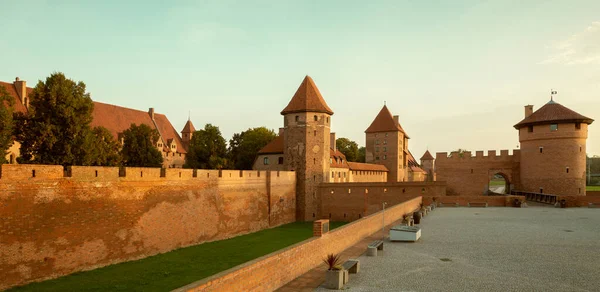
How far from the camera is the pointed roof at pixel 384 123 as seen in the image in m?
58.8

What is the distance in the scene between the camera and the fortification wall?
33.2 meters

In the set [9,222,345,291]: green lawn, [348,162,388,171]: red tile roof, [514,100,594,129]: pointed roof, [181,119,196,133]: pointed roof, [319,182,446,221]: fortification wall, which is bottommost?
[9,222,345,291]: green lawn

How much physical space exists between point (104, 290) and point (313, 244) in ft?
26.8

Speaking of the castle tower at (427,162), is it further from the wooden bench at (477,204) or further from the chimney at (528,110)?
the wooden bench at (477,204)

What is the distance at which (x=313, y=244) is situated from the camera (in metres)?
11.0

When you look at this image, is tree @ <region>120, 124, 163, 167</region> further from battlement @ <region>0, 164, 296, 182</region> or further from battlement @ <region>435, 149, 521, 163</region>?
battlement @ <region>435, 149, 521, 163</region>

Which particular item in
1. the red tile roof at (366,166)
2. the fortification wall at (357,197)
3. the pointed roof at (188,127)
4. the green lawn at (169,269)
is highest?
the pointed roof at (188,127)

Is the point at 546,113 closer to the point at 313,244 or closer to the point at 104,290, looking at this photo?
the point at 313,244

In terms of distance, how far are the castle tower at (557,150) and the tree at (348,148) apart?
32.9 meters

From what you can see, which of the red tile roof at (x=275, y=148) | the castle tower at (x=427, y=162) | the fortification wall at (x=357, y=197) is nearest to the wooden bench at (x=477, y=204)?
the fortification wall at (x=357, y=197)

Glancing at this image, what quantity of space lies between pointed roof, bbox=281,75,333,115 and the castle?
18.1 meters

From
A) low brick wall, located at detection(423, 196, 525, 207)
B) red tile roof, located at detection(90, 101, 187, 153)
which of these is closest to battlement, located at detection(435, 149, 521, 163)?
low brick wall, located at detection(423, 196, 525, 207)

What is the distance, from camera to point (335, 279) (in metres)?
8.93

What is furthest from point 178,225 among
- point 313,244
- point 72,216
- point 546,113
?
point 546,113
